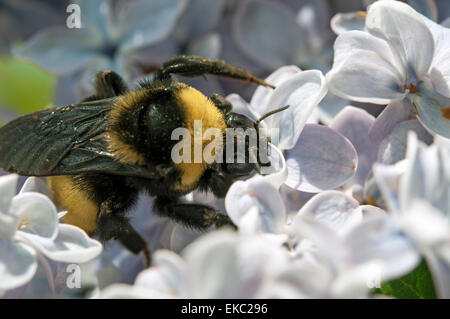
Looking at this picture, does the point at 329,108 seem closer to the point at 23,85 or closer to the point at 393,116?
the point at 393,116

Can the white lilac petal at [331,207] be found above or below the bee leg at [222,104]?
below

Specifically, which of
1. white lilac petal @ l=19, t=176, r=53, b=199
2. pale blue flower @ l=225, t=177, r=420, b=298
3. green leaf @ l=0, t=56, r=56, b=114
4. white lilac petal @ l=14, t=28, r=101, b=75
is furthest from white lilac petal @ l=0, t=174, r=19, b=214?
green leaf @ l=0, t=56, r=56, b=114

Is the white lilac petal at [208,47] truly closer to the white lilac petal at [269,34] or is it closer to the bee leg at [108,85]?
the white lilac petal at [269,34]

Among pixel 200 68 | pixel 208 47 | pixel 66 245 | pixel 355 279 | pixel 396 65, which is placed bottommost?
pixel 355 279

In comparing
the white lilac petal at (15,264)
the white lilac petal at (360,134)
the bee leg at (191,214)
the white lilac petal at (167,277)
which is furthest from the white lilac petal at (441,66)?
the white lilac petal at (15,264)

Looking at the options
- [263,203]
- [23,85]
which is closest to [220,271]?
[263,203]

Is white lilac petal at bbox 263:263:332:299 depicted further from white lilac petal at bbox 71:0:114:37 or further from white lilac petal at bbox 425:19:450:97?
white lilac petal at bbox 71:0:114:37

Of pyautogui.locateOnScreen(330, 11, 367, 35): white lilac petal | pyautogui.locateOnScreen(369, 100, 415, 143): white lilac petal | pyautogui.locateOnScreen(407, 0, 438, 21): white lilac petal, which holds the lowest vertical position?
pyautogui.locateOnScreen(369, 100, 415, 143): white lilac petal
